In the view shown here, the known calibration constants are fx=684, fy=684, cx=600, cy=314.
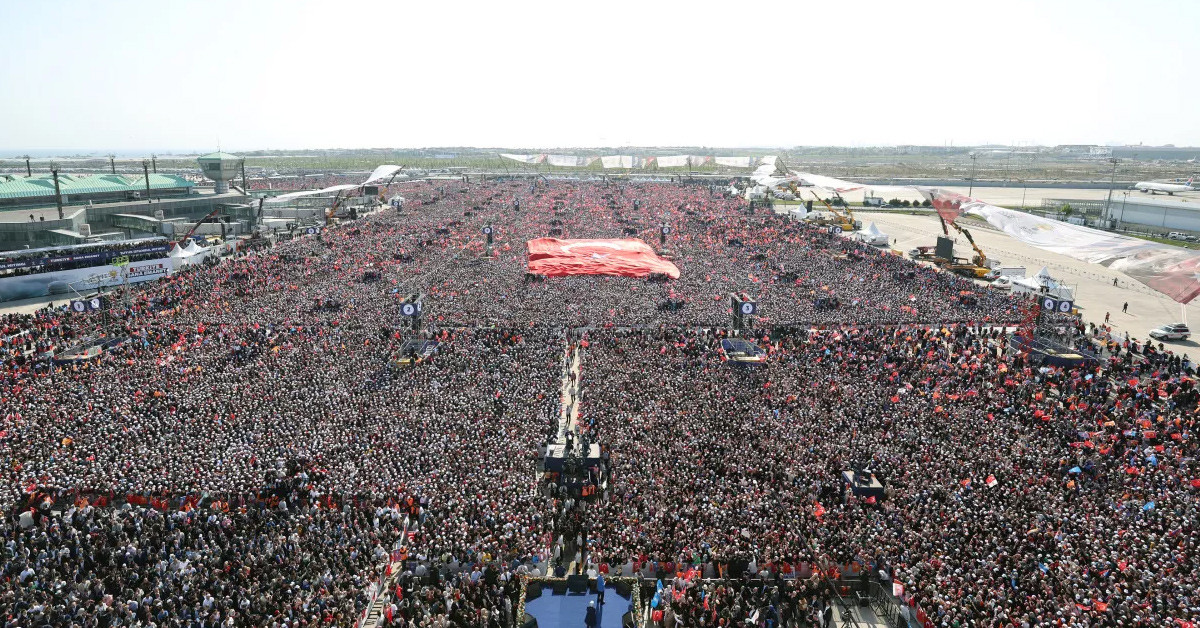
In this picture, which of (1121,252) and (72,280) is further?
(72,280)

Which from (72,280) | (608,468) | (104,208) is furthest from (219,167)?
(608,468)

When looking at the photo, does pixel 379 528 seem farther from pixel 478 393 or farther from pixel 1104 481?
pixel 1104 481

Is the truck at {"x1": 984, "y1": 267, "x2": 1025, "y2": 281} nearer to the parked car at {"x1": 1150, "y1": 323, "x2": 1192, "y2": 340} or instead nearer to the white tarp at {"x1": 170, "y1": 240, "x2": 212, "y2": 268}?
the parked car at {"x1": 1150, "y1": 323, "x2": 1192, "y2": 340}

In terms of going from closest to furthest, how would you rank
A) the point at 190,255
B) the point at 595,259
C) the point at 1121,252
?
the point at 1121,252 → the point at 595,259 → the point at 190,255

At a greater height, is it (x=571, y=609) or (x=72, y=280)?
(x=72, y=280)

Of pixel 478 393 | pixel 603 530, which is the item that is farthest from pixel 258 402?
pixel 603 530

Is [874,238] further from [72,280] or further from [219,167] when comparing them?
[219,167]
